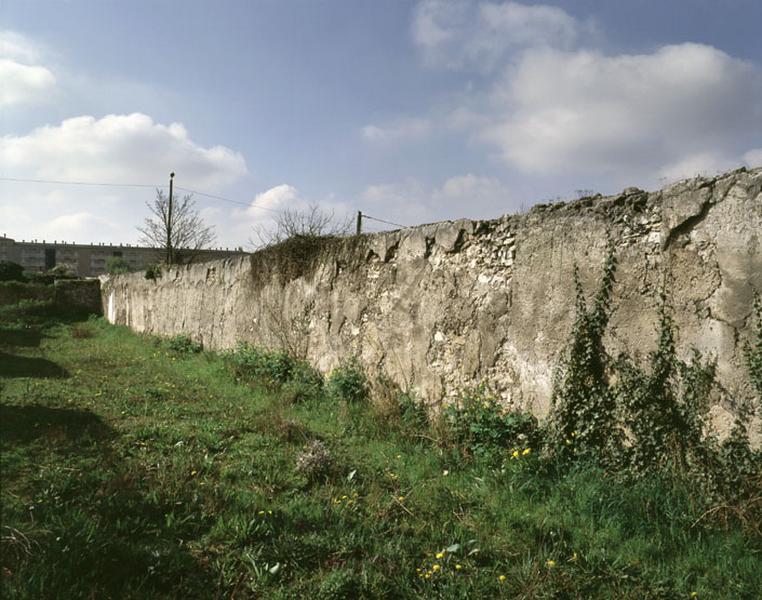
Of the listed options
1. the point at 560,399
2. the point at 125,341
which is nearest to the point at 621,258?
the point at 560,399

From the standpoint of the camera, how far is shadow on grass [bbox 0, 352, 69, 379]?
6829mm

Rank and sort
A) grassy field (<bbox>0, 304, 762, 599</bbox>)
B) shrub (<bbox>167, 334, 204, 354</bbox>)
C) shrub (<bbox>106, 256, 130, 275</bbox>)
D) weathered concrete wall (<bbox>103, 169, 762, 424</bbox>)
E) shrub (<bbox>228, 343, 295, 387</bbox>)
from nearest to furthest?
grassy field (<bbox>0, 304, 762, 599</bbox>), weathered concrete wall (<bbox>103, 169, 762, 424</bbox>), shrub (<bbox>228, 343, 295, 387</bbox>), shrub (<bbox>167, 334, 204, 354</bbox>), shrub (<bbox>106, 256, 130, 275</bbox>)

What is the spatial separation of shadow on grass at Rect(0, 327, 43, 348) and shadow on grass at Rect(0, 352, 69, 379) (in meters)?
2.09

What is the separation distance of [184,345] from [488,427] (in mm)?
7692

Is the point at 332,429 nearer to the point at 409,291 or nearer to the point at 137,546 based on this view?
the point at 409,291

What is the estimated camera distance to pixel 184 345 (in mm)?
10258

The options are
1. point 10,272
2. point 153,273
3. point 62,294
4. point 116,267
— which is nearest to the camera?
point 153,273

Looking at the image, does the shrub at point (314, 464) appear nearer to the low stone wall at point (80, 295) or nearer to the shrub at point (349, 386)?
the shrub at point (349, 386)

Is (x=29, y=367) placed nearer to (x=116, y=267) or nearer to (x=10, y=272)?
(x=10, y=272)

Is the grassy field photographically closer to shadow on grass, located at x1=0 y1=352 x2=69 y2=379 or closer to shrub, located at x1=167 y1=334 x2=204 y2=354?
shadow on grass, located at x1=0 y1=352 x2=69 y2=379

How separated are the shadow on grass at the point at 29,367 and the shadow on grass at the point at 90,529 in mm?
3283

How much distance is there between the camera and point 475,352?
15.5ft

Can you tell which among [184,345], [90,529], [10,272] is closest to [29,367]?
[184,345]

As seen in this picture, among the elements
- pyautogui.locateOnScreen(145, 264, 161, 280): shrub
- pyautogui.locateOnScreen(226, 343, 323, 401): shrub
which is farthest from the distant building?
pyautogui.locateOnScreen(226, 343, 323, 401): shrub
